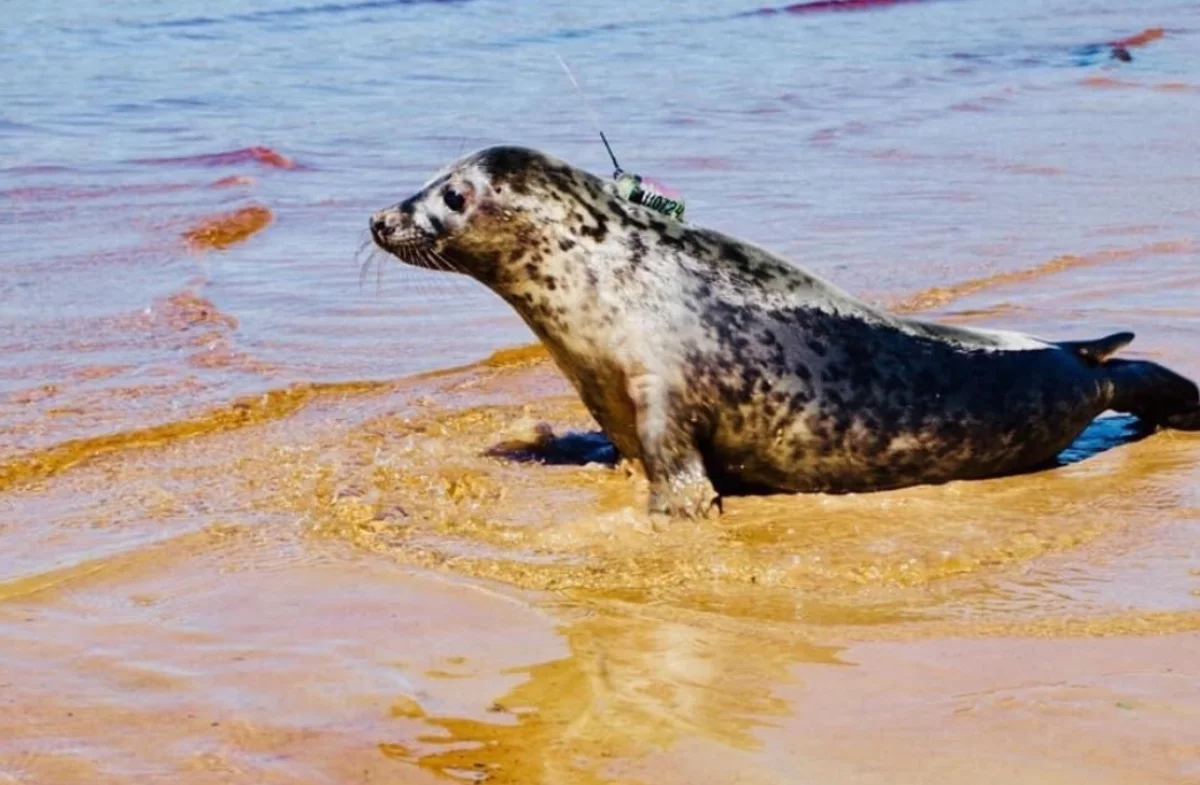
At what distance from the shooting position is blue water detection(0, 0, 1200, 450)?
7.86 metres

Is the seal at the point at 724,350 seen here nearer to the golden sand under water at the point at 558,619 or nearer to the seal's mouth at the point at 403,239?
the seal's mouth at the point at 403,239

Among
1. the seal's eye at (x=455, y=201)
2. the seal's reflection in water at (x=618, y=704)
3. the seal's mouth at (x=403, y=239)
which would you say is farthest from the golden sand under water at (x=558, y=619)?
the seal's eye at (x=455, y=201)

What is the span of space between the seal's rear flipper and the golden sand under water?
29 centimetres

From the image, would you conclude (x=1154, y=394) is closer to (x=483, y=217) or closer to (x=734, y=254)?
(x=734, y=254)

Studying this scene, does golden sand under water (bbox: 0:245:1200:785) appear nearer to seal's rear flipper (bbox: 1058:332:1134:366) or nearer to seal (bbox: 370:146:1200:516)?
seal (bbox: 370:146:1200:516)

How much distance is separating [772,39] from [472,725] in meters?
17.7

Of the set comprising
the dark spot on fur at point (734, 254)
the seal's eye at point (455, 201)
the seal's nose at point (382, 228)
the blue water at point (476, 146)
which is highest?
the seal's eye at point (455, 201)

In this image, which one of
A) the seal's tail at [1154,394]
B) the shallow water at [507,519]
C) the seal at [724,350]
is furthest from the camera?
the seal's tail at [1154,394]

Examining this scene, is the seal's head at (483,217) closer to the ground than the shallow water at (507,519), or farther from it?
farther from it

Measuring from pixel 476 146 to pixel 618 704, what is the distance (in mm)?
9679

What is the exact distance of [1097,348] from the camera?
6152 mm

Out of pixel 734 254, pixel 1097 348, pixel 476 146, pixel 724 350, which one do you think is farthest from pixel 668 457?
pixel 476 146

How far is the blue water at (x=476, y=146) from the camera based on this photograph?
25.8 ft

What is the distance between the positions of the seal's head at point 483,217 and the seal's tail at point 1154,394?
5.81 feet
